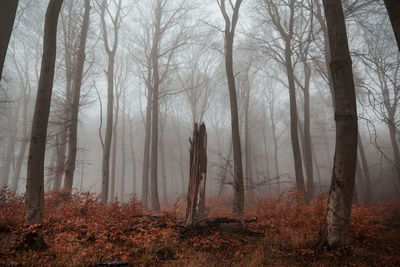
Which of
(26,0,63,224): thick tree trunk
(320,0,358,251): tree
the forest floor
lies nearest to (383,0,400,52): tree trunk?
(320,0,358,251): tree

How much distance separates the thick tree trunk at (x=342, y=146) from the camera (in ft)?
12.1

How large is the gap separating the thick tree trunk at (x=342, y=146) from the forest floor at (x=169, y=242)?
0.43m

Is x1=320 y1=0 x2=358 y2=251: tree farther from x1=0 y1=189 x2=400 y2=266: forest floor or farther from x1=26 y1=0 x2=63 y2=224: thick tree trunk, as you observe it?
x1=26 y1=0 x2=63 y2=224: thick tree trunk

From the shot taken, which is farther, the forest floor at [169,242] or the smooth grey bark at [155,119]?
the smooth grey bark at [155,119]

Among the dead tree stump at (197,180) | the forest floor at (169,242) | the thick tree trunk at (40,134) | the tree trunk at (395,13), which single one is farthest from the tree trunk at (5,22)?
the tree trunk at (395,13)

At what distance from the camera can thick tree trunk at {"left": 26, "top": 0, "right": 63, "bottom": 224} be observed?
373 cm

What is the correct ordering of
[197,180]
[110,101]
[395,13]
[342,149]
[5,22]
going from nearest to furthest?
[395,13]
[342,149]
[5,22]
[197,180]
[110,101]

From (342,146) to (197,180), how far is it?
3.40 m

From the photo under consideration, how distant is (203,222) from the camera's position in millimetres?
5098

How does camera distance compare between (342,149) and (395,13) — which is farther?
(342,149)

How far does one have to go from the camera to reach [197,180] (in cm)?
561

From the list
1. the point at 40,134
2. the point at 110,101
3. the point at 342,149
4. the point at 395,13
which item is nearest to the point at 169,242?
the point at 40,134

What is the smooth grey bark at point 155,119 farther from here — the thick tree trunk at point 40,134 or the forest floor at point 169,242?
the thick tree trunk at point 40,134

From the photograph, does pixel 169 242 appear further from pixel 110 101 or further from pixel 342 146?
pixel 110 101
